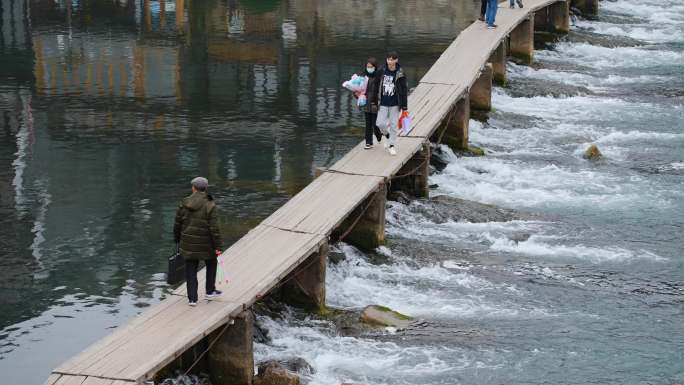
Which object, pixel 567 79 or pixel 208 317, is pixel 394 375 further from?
pixel 567 79

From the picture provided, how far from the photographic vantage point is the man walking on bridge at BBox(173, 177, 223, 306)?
1585 cm

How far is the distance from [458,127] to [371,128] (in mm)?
6566

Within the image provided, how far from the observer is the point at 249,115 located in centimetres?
3206

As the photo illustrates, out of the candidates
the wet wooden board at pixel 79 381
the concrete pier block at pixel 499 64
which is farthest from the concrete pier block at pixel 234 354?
the concrete pier block at pixel 499 64

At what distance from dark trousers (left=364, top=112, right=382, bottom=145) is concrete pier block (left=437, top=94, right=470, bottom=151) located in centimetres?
564

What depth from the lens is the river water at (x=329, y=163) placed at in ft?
61.4

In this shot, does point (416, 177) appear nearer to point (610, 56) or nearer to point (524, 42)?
point (524, 42)

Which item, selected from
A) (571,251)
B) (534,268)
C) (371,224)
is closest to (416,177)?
(371,224)

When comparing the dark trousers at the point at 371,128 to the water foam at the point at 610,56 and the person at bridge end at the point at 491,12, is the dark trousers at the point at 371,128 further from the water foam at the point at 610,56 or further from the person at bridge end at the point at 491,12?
the water foam at the point at 610,56

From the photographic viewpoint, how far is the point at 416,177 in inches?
1042

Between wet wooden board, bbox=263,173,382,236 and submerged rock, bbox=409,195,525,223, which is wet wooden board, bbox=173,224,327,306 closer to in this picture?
wet wooden board, bbox=263,173,382,236

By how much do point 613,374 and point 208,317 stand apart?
20.0 feet

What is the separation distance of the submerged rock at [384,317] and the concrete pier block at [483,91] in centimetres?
1632

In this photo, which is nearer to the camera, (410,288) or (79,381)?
Result: (79,381)
